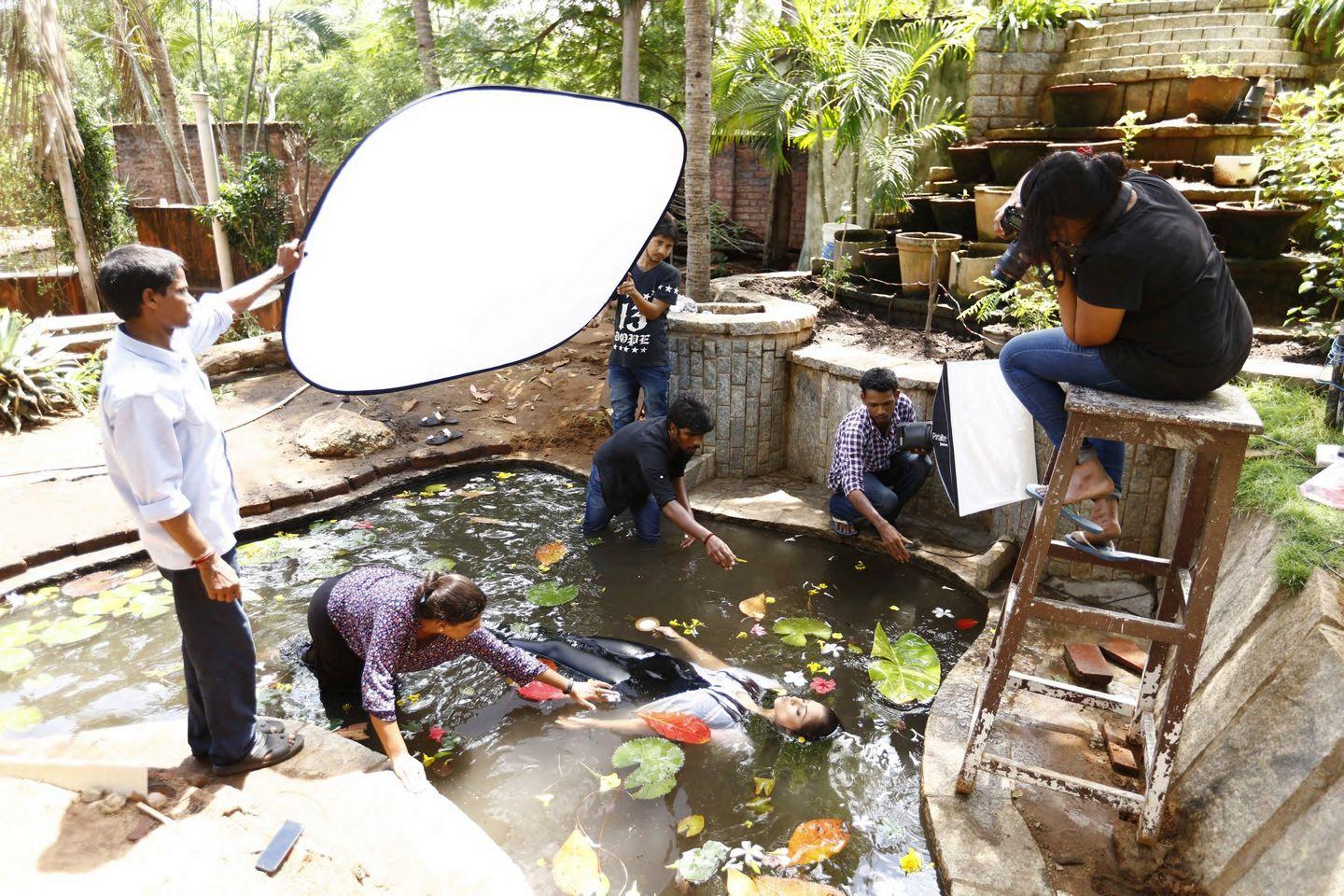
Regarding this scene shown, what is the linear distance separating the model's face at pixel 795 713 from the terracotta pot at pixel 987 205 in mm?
4579

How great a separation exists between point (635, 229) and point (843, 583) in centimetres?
228

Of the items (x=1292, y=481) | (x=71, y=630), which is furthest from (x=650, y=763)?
(x=71, y=630)

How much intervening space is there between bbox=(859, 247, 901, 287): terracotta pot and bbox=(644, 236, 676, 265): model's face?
2426 mm

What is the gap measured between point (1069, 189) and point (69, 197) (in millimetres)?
12011

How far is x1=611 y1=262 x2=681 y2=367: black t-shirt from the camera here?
5.32 m

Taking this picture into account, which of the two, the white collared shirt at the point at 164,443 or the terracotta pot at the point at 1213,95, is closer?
the white collared shirt at the point at 164,443

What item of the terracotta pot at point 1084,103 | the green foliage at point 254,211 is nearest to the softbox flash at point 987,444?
the terracotta pot at point 1084,103

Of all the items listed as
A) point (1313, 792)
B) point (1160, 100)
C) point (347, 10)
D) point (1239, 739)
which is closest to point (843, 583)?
point (1239, 739)

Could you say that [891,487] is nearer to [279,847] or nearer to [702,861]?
[702,861]

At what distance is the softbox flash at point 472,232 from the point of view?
9.47 ft

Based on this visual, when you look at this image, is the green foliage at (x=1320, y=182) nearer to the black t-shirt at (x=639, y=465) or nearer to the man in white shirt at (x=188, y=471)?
the black t-shirt at (x=639, y=465)

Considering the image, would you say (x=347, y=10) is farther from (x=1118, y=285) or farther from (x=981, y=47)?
(x=1118, y=285)

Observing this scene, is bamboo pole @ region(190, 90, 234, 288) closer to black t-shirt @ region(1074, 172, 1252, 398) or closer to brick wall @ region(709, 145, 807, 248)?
brick wall @ region(709, 145, 807, 248)

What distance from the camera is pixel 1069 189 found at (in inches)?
86.0
